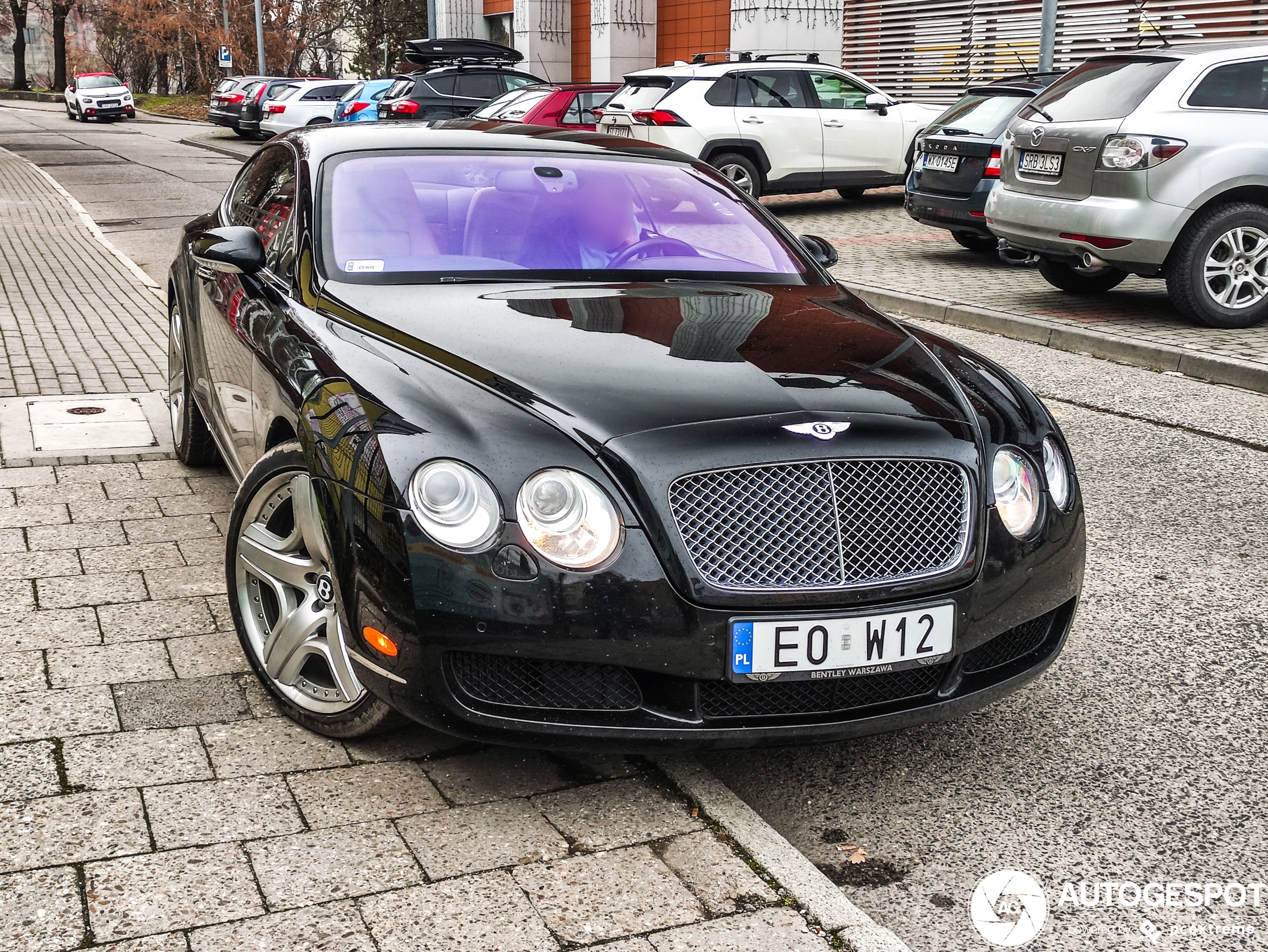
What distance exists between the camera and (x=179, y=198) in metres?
Result: 18.8

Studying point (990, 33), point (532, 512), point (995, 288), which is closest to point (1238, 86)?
point (995, 288)

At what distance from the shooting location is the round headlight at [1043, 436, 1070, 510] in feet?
11.0

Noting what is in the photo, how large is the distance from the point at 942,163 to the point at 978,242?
1212 mm

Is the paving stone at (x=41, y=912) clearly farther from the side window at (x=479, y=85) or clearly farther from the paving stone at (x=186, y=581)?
the side window at (x=479, y=85)

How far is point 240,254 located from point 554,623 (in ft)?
6.51

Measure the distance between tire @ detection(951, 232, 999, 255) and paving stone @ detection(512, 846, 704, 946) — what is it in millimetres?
11019

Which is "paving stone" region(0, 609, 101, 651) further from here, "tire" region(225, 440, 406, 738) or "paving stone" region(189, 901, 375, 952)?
"paving stone" region(189, 901, 375, 952)

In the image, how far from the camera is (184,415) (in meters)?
5.68

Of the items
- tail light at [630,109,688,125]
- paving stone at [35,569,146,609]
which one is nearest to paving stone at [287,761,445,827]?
paving stone at [35,569,146,609]

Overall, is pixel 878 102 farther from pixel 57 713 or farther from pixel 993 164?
pixel 57 713

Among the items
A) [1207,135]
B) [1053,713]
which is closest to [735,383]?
[1053,713]

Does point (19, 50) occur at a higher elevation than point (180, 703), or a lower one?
higher

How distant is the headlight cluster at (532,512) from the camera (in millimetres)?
2830

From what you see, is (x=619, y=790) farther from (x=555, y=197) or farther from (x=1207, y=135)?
(x=1207, y=135)
